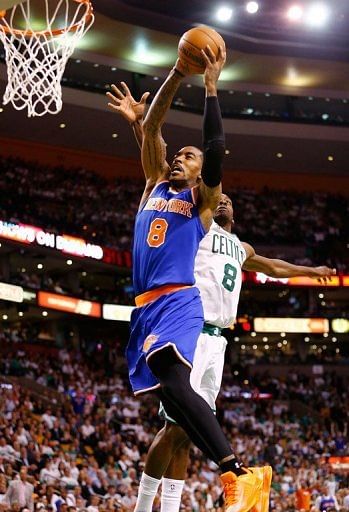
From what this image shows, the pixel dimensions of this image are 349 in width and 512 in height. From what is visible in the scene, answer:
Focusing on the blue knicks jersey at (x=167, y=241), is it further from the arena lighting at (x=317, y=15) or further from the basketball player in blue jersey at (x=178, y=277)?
the arena lighting at (x=317, y=15)

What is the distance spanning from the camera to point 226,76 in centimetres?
3256

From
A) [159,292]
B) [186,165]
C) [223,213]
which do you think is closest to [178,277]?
[159,292]

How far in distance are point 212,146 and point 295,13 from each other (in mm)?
25858

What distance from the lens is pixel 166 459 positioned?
5.50 meters

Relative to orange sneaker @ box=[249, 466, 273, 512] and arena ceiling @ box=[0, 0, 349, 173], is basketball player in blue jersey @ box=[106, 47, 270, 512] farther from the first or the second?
arena ceiling @ box=[0, 0, 349, 173]

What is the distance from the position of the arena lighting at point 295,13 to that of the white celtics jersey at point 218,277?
24380mm

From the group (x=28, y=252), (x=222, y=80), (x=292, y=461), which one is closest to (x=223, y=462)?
(x=292, y=461)

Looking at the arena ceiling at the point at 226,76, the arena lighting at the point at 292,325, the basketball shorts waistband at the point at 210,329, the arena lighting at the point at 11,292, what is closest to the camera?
the basketball shorts waistband at the point at 210,329

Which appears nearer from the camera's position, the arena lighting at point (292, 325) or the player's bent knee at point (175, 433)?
the player's bent knee at point (175, 433)

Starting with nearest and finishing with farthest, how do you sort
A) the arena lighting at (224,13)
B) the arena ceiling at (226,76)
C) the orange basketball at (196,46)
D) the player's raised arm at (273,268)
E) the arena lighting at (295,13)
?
the orange basketball at (196,46), the player's raised arm at (273,268), the arena lighting at (224,13), the arena ceiling at (226,76), the arena lighting at (295,13)

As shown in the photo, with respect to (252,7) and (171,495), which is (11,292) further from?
(171,495)

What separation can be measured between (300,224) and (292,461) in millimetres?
14918

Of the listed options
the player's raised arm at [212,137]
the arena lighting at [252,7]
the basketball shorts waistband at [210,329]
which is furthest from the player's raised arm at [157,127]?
the arena lighting at [252,7]

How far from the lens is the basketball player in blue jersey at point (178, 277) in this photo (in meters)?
4.92
